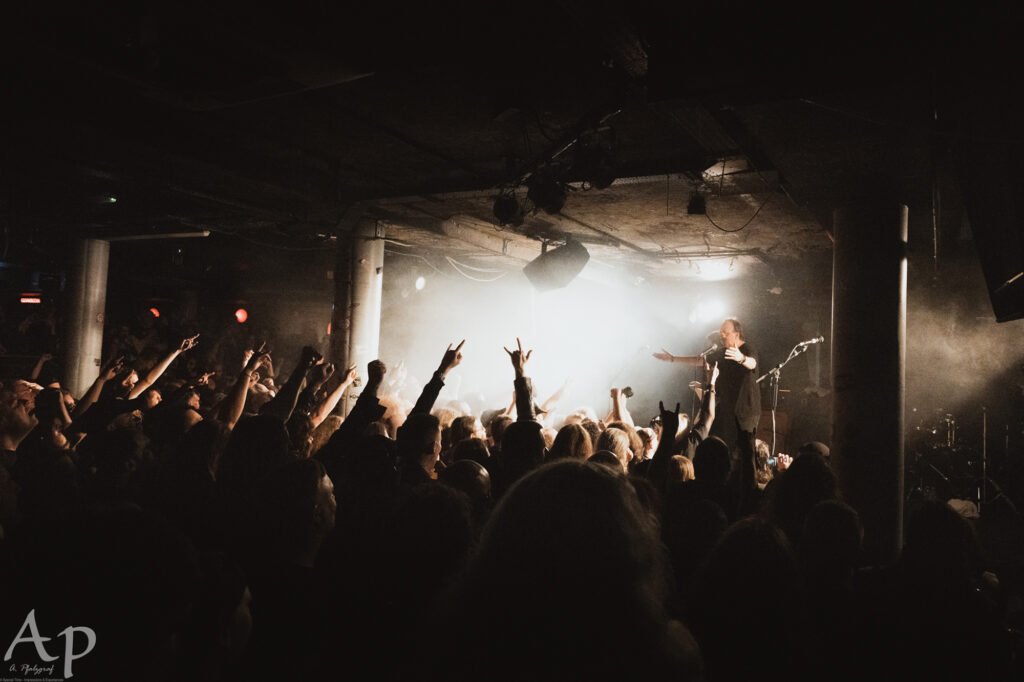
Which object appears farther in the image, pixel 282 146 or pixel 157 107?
pixel 282 146

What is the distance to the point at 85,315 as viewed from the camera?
12.2 meters

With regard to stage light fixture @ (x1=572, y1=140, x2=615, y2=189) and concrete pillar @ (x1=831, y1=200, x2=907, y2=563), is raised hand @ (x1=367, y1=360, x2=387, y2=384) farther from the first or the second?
concrete pillar @ (x1=831, y1=200, x2=907, y2=563)

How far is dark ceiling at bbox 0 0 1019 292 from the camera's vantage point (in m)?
3.63

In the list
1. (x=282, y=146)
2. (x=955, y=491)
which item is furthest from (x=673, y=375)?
(x=282, y=146)

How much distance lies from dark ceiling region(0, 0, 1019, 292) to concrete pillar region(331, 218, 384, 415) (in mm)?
498

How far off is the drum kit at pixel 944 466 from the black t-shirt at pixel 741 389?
3454mm

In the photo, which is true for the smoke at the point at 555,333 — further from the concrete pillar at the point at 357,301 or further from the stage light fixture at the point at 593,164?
the stage light fixture at the point at 593,164

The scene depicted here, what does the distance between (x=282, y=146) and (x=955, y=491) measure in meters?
12.0

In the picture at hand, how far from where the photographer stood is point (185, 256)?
1717cm

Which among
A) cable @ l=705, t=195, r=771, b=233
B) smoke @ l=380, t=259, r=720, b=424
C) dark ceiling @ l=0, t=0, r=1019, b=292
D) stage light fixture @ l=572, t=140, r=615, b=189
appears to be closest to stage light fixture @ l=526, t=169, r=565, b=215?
dark ceiling @ l=0, t=0, r=1019, b=292

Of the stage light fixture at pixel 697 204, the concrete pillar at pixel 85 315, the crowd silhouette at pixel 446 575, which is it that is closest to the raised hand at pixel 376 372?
the crowd silhouette at pixel 446 575

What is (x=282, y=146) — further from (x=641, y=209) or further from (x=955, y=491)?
(x=955, y=491)

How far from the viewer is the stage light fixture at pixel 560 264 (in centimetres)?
1016

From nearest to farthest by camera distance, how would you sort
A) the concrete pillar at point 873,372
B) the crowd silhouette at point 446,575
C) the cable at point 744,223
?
the crowd silhouette at point 446,575 → the concrete pillar at point 873,372 → the cable at point 744,223
